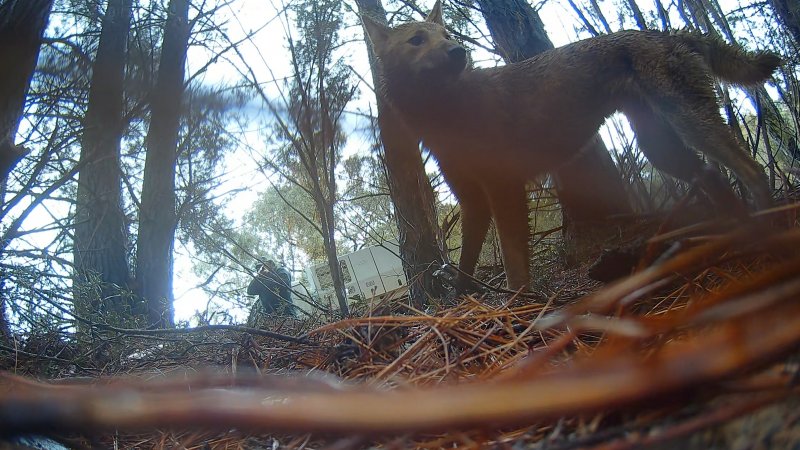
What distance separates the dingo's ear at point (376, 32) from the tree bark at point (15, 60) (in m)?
2.09

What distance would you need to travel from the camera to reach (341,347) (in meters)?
1.49

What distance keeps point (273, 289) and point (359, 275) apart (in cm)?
105

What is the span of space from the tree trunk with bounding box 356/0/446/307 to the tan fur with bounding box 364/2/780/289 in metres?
0.15

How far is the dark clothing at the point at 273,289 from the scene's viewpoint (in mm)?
2953

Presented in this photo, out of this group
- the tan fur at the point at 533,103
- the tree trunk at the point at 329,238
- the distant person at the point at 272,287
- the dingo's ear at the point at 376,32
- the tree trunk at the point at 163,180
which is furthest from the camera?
the dingo's ear at the point at 376,32

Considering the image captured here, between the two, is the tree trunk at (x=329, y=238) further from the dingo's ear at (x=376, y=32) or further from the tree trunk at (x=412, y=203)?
the dingo's ear at (x=376, y=32)

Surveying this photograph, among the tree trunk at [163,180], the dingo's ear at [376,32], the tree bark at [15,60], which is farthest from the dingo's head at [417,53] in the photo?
the tree bark at [15,60]

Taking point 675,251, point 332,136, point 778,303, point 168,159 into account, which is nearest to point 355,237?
point 332,136

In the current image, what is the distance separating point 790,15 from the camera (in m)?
3.44

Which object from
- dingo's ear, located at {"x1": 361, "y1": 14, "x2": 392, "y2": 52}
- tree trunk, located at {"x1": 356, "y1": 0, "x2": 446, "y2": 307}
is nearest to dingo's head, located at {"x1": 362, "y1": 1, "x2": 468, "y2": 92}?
dingo's ear, located at {"x1": 361, "y1": 14, "x2": 392, "y2": 52}

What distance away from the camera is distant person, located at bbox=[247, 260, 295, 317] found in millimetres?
2947

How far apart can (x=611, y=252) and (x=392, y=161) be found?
2.06 metres

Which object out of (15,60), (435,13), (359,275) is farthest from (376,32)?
(15,60)

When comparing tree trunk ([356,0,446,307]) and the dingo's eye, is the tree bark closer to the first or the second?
tree trunk ([356,0,446,307])
